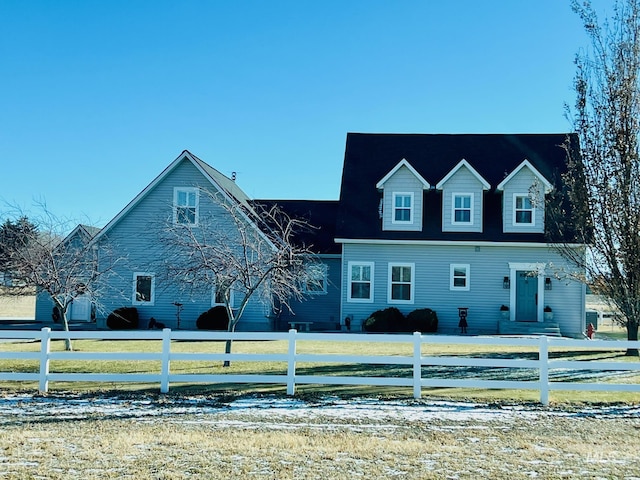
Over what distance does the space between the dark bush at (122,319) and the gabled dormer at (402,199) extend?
38.5 ft

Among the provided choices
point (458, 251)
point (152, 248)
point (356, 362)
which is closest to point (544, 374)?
point (356, 362)

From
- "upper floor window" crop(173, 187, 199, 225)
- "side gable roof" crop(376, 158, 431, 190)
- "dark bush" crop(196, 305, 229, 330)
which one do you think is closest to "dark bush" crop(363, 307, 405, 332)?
"side gable roof" crop(376, 158, 431, 190)

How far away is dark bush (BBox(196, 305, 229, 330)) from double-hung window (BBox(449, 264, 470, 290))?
33.0 ft

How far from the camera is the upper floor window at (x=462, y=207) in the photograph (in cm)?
2855

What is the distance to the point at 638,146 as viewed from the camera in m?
→ 19.6

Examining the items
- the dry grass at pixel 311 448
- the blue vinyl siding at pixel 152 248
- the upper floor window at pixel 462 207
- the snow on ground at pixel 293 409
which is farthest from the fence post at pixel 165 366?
the upper floor window at pixel 462 207

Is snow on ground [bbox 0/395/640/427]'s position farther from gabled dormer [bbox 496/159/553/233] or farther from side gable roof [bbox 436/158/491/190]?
side gable roof [bbox 436/158/491/190]

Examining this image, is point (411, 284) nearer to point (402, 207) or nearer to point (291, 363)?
point (402, 207)

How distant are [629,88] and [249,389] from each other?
14.9m

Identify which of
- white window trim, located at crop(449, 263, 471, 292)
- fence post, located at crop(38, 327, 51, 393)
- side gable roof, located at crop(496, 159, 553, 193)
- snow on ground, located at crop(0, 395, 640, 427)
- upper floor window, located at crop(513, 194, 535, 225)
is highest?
side gable roof, located at crop(496, 159, 553, 193)

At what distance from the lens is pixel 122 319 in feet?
90.8

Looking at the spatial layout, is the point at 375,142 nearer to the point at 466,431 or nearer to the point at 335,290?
the point at 335,290

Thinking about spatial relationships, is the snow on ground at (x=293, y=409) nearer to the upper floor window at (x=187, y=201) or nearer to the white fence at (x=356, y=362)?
the white fence at (x=356, y=362)

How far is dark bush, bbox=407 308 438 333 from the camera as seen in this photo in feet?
88.4
